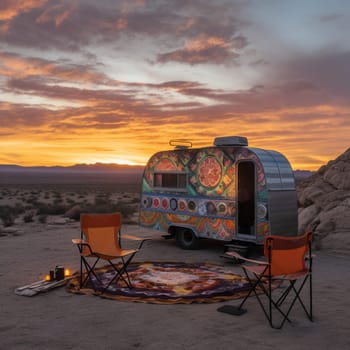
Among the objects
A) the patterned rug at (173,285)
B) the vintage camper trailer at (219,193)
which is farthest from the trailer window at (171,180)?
the patterned rug at (173,285)

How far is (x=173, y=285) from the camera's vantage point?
7.70 meters

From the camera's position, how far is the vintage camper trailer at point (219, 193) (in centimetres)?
1045

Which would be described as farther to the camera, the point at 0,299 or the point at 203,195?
the point at 203,195

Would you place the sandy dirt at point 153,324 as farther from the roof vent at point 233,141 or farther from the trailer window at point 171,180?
the trailer window at point 171,180

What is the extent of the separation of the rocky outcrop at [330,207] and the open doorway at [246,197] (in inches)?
83.1

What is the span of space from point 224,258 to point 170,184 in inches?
118

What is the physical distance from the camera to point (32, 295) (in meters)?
7.18

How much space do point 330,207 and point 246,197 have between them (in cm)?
347

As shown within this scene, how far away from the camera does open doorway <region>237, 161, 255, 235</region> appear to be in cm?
1190

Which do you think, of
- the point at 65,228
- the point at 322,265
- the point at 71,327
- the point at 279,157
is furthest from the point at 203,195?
the point at 65,228

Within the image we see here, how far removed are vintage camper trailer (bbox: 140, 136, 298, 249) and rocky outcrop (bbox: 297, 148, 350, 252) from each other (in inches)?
66.0

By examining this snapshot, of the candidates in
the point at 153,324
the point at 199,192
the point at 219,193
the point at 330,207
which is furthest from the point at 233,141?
the point at 153,324

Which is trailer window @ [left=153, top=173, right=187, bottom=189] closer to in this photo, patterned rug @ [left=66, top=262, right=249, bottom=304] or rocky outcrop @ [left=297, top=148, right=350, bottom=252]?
patterned rug @ [left=66, top=262, right=249, bottom=304]

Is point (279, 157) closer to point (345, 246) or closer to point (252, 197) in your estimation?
point (252, 197)
